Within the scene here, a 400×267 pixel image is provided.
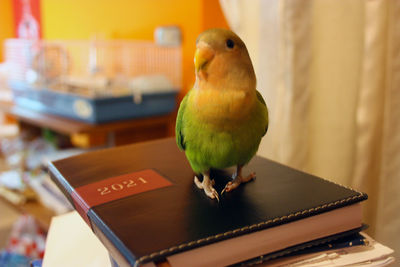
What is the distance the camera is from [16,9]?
3.38m

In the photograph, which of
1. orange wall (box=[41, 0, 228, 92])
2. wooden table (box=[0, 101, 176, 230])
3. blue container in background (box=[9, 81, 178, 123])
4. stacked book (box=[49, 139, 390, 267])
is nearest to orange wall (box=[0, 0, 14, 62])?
orange wall (box=[41, 0, 228, 92])

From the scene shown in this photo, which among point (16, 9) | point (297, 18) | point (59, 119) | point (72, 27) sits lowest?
point (59, 119)

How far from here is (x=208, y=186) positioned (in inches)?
17.6

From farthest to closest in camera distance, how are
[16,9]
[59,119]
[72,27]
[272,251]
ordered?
[16,9] → [72,27] → [59,119] → [272,251]

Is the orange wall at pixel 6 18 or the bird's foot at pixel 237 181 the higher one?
the orange wall at pixel 6 18

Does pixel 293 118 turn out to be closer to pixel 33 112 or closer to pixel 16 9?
pixel 33 112

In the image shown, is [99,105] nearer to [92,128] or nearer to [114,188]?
[92,128]

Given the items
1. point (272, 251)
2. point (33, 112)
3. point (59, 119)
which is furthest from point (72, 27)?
point (272, 251)

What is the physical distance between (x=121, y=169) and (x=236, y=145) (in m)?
0.19

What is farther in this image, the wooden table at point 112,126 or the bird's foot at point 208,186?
the wooden table at point 112,126

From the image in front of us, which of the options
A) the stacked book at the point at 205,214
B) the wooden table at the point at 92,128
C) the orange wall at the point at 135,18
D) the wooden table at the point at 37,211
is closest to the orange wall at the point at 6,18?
the orange wall at the point at 135,18

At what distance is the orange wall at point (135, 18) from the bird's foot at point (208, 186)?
1.00 metres

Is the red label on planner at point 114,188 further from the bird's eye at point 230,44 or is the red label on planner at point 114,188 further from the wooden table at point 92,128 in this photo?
the wooden table at point 92,128

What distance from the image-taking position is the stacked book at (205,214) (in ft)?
1.10
